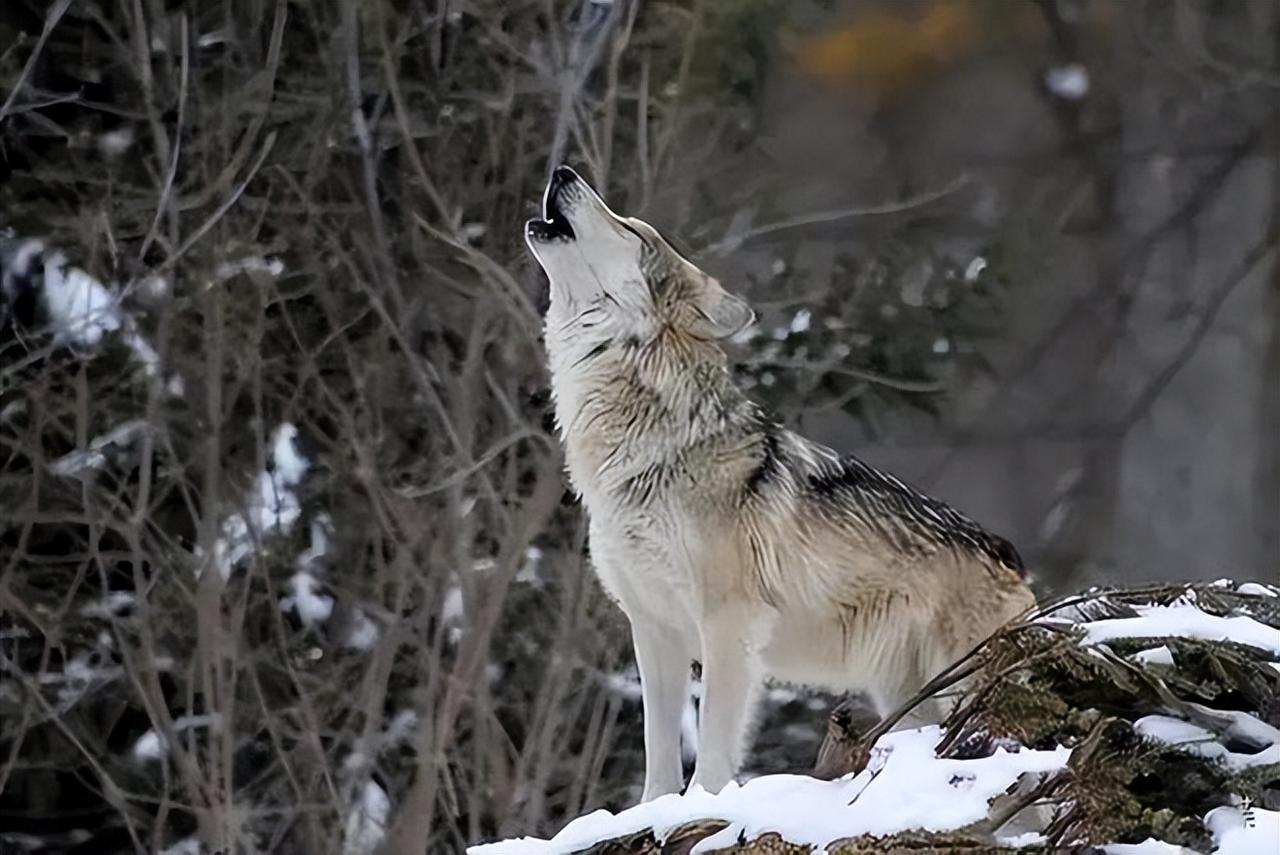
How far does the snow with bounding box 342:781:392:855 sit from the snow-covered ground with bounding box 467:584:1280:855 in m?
4.08

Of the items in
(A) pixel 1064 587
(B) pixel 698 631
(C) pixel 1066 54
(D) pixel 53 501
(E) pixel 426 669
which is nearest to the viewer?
(B) pixel 698 631

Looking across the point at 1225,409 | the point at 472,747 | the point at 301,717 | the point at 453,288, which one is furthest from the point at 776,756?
Result: the point at 1225,409

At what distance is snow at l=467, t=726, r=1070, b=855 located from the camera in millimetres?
1361

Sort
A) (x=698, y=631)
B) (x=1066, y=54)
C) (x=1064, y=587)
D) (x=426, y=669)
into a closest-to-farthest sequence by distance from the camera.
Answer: (x=698, y=631)
(x=426, y=669)
(x=1064, y=587)
(x=1066, y=54)

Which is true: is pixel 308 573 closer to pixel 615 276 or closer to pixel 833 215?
pixel 833 215

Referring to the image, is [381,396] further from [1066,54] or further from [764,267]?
[1066,54]

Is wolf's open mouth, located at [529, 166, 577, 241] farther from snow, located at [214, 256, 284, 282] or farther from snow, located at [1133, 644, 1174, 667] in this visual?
snow, located at [214, 256, 284, 282]

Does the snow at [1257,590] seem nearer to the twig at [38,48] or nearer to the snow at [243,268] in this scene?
the snow at [243,268]

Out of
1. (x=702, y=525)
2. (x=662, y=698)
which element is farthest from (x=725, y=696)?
(x=702, y=525)

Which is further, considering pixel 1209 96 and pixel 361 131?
pixel 1209 96

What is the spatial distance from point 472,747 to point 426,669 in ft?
1.05

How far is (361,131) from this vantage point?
5641 mm

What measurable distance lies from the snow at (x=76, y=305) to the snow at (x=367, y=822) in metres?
1.92

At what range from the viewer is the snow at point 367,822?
216 inches
